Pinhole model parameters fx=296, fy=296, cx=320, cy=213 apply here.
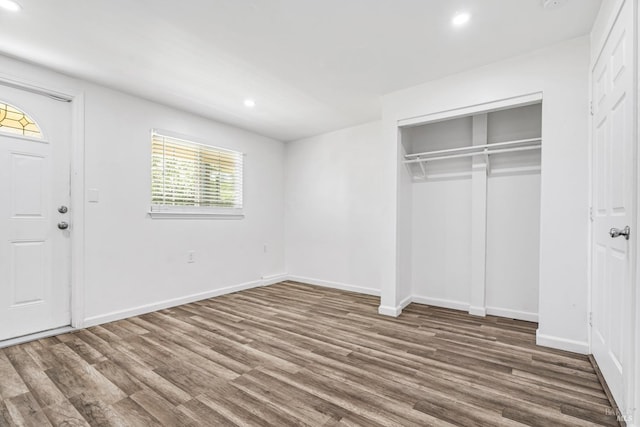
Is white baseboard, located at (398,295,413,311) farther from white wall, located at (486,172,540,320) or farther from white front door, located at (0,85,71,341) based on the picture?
white front door, located at (0,85,71,341)

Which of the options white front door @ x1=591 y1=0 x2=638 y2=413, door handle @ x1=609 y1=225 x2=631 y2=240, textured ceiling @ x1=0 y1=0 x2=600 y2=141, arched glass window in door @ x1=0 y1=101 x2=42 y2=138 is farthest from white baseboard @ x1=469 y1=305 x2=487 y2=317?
arched glass window in door @ x1=0 y1=101 x2=42 y2=138

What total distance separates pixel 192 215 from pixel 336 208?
2.06 metres

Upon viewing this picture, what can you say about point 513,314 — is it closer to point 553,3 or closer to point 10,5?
point 553,3

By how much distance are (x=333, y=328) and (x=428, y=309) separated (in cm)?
125

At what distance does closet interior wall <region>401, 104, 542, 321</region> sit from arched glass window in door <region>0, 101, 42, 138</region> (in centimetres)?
Result: 360

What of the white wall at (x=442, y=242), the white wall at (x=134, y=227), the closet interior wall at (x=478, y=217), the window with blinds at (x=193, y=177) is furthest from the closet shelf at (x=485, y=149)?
the white wall at (x=134, y=227)

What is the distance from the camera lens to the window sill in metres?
3.47

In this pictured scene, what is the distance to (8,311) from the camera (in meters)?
2.54

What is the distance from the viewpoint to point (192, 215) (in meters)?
3.82

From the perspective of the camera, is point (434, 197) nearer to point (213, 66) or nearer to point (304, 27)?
point (304, 27)

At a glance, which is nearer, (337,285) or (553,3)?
(553,3)

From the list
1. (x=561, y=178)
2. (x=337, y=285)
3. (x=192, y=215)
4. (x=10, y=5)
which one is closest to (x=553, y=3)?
(x=561, y=178)

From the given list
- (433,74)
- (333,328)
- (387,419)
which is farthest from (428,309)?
(433,74)

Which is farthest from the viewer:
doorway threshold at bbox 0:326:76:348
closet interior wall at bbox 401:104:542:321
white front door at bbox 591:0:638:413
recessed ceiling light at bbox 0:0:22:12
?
closet interior wall at bbox 401:104:542:321
